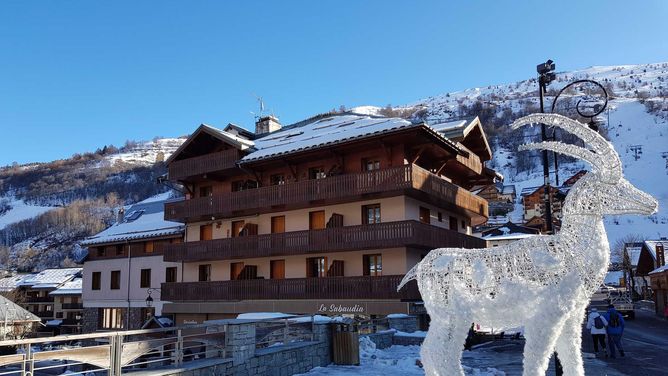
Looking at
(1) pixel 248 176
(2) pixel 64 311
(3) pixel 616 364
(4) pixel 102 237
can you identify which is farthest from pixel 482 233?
(2) pixel 64 311

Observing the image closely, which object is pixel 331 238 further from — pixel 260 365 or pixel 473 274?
pixel 473 274

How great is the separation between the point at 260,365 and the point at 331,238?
13676mm

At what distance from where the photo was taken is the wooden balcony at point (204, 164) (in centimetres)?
3206

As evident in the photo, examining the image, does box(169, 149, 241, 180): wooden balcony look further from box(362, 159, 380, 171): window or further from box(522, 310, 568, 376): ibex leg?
box(522, 310, 568, 376): ibex leg

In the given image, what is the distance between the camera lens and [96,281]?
139 feet

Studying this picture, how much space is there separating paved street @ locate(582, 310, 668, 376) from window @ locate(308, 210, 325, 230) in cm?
1329

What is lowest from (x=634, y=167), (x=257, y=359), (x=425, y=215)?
(x=257, y=359)

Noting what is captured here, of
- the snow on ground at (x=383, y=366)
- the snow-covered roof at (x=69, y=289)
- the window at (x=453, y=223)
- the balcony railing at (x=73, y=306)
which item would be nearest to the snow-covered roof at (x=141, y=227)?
the window at (x=453, y=223)

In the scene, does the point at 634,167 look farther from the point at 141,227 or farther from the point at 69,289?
the point at 141,227

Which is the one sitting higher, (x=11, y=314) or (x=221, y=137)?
(x=221, y=137)

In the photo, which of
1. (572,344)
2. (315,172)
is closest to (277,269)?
(315,172)

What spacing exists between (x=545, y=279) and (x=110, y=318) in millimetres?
39519

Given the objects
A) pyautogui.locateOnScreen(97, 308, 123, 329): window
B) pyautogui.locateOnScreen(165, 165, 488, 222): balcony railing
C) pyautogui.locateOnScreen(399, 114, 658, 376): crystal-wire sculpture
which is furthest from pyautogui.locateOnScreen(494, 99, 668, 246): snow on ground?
pyautogui.locateOnScreen(399, 114, 658, 376): crystal-wire sculpture

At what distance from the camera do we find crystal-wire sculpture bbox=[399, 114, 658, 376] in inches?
316
